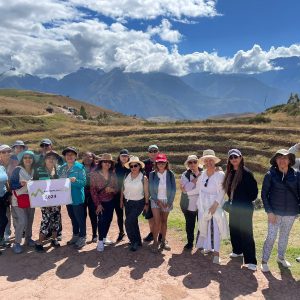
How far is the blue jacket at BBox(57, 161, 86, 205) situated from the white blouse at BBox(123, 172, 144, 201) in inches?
43.7

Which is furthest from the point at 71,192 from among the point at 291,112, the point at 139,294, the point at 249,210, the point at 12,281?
the point at 291,112

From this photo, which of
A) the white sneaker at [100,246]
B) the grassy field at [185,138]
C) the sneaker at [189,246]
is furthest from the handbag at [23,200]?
the grassy field at [185,138]

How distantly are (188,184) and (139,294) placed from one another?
2.91 metres

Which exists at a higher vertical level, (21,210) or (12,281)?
(21,210)

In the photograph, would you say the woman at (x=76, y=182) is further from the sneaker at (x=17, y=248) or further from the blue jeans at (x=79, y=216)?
the sneaker at (x=17, y=248)

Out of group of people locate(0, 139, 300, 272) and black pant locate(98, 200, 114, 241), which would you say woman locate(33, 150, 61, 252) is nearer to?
group of people locate(0, 139, 300, 272)

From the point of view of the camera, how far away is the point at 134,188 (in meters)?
9.55

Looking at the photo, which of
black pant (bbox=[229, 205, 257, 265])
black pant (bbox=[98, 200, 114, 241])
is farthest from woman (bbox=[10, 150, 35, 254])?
black pant (bbox=[229, 205, 257, 265])

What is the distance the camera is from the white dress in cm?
870

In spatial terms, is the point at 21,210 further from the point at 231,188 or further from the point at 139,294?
the point at 231,188

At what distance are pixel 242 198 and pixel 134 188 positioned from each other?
2598 mm

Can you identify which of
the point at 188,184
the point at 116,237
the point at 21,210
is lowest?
the point at 116,237

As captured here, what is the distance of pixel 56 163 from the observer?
390 inches

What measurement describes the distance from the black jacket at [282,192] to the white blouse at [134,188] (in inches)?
115
